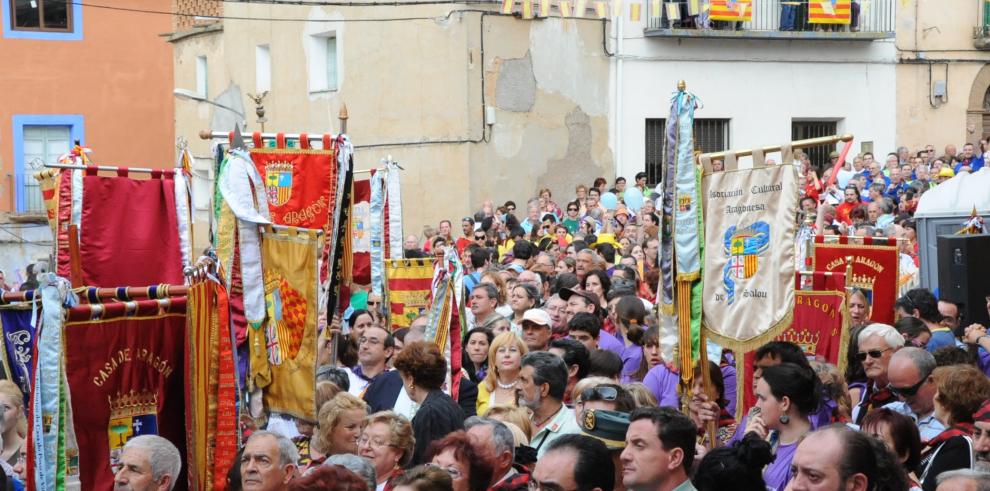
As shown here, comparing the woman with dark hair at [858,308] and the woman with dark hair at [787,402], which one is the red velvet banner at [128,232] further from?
the woman with dark hair at [787,402]

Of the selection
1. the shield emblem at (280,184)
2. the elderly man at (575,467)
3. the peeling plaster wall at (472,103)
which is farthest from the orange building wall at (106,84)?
the elderly man at (575,467)

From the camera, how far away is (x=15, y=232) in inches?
1315

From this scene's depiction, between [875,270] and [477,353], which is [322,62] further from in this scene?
[477,353]

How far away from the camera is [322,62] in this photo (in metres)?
27.9

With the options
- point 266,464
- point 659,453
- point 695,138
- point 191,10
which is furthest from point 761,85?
point 659,453

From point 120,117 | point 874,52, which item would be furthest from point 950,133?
point 120,117

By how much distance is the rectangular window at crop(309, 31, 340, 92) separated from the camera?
27.7 m

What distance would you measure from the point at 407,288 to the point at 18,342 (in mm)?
5120

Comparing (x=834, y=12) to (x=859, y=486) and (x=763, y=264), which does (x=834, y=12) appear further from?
(x=859, y=486)

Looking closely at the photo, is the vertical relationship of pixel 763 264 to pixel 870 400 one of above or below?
above

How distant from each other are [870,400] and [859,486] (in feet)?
10.7

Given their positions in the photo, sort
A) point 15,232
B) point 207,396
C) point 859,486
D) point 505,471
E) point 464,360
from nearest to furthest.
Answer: point 859,486
point 505,471
point 207,396
point 464,360
point 15,232

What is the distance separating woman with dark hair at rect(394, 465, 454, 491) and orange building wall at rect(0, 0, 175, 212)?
1185 inches

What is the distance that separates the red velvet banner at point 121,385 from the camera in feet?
22.1
